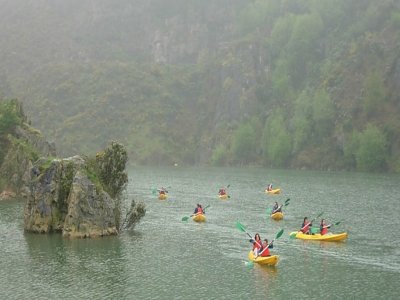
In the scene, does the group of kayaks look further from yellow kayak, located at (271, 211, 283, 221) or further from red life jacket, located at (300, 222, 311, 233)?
red life jacket, located at (300, 222, 311, 233)

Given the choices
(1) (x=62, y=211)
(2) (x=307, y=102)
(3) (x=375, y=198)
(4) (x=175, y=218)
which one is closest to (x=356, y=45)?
(2) (x=307, y=102)

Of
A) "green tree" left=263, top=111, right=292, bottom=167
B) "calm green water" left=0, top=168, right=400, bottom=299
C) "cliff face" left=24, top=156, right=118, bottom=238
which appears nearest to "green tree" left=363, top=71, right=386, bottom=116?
"green tree" left=263, top=111, right=292, bottom=167

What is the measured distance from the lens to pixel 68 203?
6247cm

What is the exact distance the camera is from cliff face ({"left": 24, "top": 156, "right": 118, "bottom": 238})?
2408 inches

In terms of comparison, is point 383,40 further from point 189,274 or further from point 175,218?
point 189,274

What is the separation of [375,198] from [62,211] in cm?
5345

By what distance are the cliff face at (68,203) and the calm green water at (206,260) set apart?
1697 millimetres

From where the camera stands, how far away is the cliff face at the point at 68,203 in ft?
201

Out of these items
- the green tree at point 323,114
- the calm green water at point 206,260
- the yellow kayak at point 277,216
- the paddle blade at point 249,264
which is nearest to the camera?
the calm green water at point 206,260

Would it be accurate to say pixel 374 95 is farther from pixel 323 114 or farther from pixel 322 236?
pixel 322 236

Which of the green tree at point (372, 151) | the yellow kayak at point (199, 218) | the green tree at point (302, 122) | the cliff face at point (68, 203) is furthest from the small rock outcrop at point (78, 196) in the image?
the green tree at point (302, 122)

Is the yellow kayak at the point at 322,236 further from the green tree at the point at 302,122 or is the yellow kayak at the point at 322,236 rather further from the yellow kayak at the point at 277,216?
the green tree at the point at 302,122

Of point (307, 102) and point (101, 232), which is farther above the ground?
point (307, 102)

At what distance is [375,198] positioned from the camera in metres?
96.2
